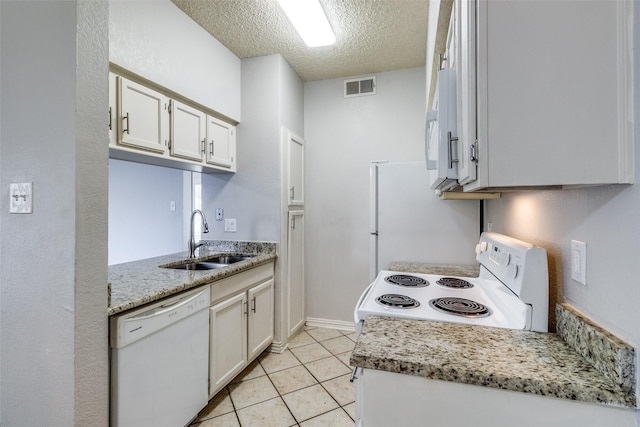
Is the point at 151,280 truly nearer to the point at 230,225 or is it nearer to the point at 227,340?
the point at 227,340

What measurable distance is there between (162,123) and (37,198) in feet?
3.04

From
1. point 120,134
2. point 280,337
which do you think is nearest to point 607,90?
point 120,134

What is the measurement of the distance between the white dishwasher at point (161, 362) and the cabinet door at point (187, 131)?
986 mm

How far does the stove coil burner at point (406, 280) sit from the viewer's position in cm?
164

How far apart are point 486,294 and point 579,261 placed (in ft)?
2.02

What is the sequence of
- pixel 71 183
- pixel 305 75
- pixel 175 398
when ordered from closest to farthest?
pixel 71 183, pixel 175 398, pixel 305 75

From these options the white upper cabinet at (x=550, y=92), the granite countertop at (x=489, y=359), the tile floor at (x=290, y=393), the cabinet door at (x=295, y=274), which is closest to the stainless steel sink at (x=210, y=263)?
the cabinet door at (x=295, y=274)

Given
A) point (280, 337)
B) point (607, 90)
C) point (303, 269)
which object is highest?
point (607, 90)

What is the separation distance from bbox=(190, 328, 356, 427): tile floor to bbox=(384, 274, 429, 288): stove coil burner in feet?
2.85

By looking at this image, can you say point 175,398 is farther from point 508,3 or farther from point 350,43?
point 350,43

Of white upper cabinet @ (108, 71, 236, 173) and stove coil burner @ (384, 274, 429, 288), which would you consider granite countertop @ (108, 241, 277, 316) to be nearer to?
white upper cabinet @ (108, 71, 236, 173)

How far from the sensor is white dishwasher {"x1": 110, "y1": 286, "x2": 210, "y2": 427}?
1.27 meters

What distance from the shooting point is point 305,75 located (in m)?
3.14

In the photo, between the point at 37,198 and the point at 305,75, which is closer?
the point at 37,198
